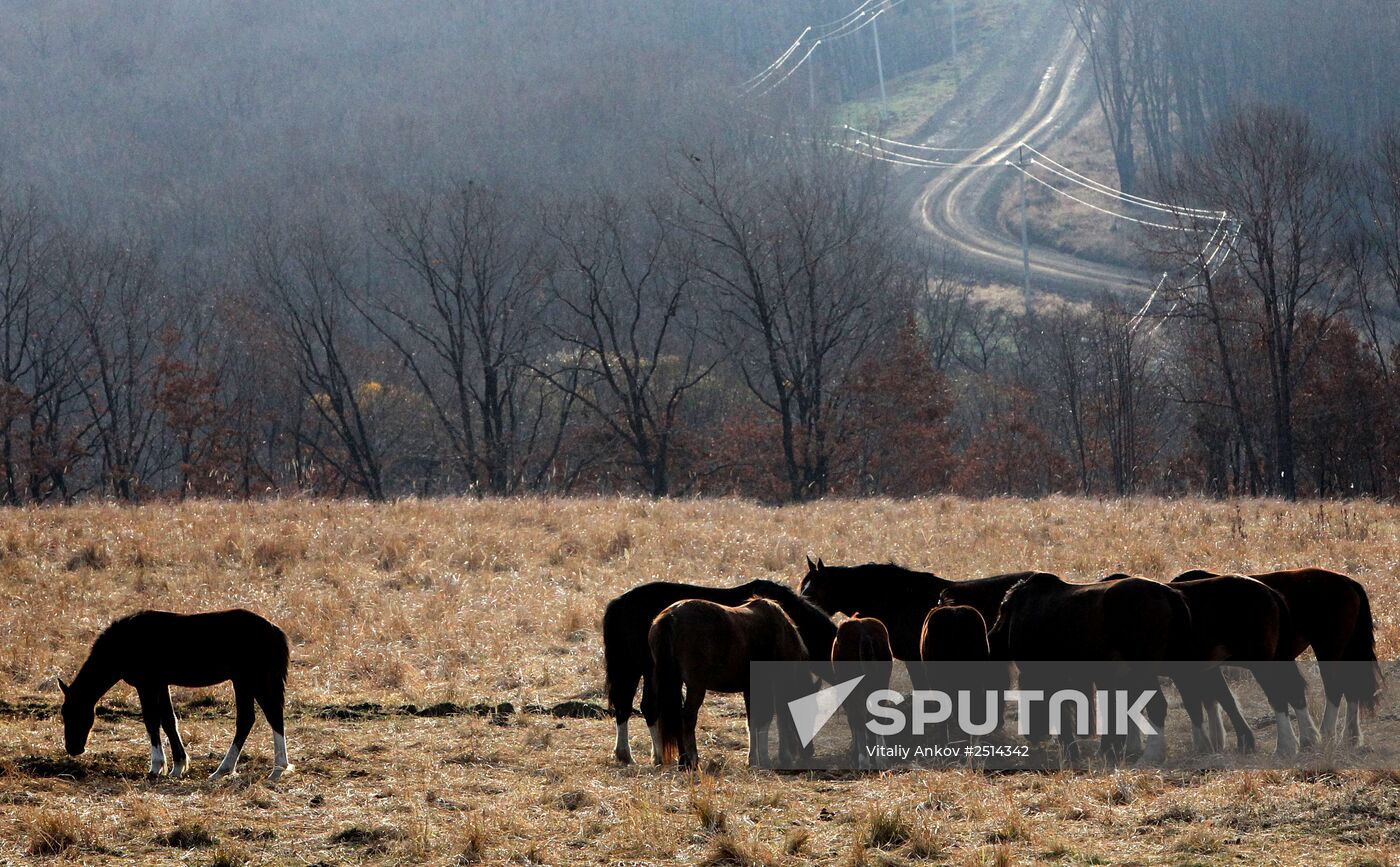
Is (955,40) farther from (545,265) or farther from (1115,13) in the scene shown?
(545,265)

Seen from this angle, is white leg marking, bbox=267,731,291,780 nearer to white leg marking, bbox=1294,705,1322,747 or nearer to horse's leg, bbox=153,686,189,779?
horse's leg, bbox=153,686,189,779

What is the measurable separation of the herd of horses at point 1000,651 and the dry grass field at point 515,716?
1.60 feet

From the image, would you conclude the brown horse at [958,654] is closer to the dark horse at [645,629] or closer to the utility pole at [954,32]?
the dark horse at [645,629]

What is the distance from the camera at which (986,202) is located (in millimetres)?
99812

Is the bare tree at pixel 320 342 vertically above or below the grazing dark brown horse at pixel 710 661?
above

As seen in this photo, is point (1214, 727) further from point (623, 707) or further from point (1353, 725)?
point (623, 707)

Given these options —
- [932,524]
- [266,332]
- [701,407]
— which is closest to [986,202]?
[701,407]

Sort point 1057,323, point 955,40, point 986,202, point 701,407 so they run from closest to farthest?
point 701,407 → point 1057,323 → point 986,202 → point 955,40

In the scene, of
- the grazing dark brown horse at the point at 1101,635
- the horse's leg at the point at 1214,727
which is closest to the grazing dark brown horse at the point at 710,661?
the grazing dark brown horse at the point at 1101,635

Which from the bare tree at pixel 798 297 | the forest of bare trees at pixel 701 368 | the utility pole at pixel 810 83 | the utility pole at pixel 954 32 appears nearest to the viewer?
the forest of bare trees at pixel 701 368

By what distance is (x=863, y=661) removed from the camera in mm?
9320

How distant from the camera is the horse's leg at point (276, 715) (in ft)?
28.6

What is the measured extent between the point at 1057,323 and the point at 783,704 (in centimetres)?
6029

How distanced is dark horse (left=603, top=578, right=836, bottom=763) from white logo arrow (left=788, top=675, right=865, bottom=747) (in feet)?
2.46
